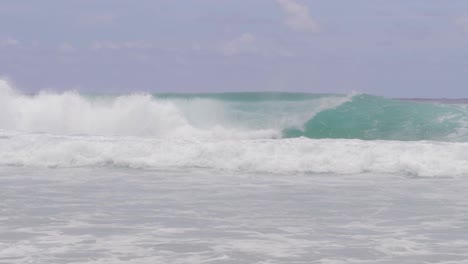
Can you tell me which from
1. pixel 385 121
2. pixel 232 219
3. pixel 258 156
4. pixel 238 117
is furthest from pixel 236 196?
pixel 238 117

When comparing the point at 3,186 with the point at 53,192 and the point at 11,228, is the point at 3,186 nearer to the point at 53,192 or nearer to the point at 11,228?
the point at 53,192

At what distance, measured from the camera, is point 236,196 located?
10.4 m

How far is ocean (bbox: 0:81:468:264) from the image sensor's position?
23.0 ft

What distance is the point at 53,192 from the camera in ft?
34.9

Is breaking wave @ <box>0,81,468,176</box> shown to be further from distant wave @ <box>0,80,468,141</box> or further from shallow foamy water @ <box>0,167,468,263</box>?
shallow foamy water @ <box>0,167,468,263</box>

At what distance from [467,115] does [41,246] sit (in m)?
18.2

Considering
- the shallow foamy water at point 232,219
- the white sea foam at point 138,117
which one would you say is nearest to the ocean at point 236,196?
the shallow foamy water at point 232,219

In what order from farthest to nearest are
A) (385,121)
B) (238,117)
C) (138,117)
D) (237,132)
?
(238,117)
(237,132)
(138,117)
(385,121)

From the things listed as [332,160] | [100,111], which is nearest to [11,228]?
[332,160]

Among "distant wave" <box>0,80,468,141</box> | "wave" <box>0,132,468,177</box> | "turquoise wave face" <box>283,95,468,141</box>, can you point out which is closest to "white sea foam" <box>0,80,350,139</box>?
"distant wave" <box>0,80,468,141</box>

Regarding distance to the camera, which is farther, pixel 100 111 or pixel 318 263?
pixel 100 111

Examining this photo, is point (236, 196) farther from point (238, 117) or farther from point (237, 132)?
point (238, 117)

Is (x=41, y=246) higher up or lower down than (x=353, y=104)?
lower down

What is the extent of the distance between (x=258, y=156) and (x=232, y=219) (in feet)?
18.5
